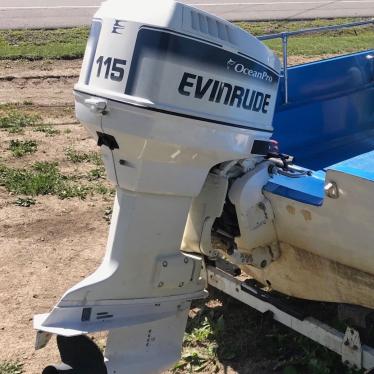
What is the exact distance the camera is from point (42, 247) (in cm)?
412

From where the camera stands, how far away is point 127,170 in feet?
7.87

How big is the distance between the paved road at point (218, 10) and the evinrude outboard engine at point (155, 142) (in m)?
10.4

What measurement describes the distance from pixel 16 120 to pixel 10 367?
3725 millimetres

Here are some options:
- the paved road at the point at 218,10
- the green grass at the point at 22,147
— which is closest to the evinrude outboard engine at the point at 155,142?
the green grass at the point at 22,147

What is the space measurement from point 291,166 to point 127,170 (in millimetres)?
791

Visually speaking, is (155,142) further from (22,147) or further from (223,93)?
(22,147)

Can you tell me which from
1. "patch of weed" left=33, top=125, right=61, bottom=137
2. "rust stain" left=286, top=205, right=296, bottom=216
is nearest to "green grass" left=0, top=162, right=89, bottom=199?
"patch of weed" left=33, top=125, right=61, bottom=137

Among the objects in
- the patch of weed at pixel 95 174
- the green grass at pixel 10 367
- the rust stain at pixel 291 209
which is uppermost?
the rust stain at pixel 291 209

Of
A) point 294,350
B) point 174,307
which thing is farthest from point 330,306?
point 174,307

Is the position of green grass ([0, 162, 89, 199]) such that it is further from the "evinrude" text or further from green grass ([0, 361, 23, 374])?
the "evinrude" text

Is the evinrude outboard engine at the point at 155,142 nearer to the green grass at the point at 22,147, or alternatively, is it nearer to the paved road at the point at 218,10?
the green grass at the point at 22,147

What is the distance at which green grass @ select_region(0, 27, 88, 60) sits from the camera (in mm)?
9062

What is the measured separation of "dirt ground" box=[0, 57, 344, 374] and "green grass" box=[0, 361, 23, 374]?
31 millimetres

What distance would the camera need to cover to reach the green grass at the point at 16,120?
20.3 feet
